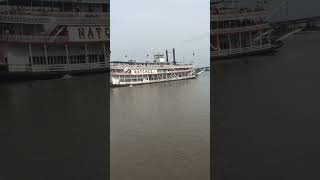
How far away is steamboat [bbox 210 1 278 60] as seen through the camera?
3195 millimetres

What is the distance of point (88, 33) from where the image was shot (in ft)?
12.9

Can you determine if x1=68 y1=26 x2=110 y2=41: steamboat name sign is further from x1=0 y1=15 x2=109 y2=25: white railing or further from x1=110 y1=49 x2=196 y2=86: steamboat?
x1=110 y1=49 x2=196 y2=86: steamboat

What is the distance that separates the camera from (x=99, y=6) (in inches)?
153

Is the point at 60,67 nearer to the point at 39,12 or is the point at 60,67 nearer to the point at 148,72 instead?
the point at 39,12

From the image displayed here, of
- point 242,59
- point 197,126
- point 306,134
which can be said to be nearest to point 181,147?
point 197,126

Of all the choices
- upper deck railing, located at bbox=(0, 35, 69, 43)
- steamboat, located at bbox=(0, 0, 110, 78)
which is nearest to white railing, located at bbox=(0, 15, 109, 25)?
steamboat, located at bbox=(0, 0, 110, 78)

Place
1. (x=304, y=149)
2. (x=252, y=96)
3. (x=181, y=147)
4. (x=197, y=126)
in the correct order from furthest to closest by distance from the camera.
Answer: (x=197, y=126) < (x=181, y=147) < (x=252, y=96) < (x=304, y=149)

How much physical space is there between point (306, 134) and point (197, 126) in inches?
74.5

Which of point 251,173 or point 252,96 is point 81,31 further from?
point 251,173

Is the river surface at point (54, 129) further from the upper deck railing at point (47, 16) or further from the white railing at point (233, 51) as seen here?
the white railing at point (233, 51)

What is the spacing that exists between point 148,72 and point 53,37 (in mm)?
2546

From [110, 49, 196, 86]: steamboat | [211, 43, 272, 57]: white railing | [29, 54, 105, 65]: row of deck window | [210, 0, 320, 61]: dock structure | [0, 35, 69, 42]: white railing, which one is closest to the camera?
[210, 0, 320, 61]: dock structure

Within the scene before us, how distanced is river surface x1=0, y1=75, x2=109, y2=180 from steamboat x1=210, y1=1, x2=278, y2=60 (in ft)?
3.73

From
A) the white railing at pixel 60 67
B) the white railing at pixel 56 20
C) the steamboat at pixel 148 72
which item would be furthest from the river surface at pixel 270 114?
the steamboat at pixel 148 72
